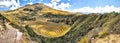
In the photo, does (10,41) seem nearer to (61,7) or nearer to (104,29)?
(61,7)

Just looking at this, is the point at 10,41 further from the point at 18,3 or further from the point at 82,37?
the point at 82,37

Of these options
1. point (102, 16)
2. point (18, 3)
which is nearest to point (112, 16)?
point (102, 16)

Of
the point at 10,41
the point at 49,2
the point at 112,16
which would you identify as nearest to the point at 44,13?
the point at 49,2

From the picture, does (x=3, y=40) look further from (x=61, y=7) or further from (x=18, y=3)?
(x=61, y=7)

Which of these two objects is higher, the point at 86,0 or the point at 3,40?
the point at 86,0

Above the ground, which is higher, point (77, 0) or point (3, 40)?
point (77, 0)
